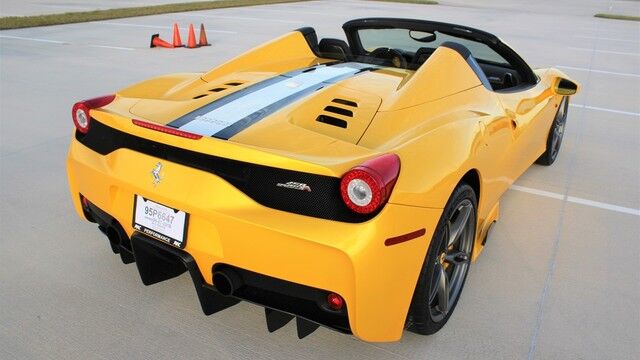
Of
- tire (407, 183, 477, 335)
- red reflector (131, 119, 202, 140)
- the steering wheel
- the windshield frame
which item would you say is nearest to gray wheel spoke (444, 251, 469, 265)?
tire (407, 183, 477, 335)

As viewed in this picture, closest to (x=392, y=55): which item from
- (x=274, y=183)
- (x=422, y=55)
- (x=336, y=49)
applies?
(x=422, y=55)

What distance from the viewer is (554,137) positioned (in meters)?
4.37

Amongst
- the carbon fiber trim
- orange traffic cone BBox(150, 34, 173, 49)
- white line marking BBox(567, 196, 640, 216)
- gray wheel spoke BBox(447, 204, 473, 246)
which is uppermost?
the carbon fiber trim

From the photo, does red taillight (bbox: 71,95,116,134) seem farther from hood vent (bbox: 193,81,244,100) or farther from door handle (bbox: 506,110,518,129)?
door handle (bbox: 506,110,518,129)

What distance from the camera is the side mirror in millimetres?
3881

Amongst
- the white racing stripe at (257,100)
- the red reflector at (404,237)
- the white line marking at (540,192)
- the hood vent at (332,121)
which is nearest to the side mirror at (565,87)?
the white line marking at (540,192)

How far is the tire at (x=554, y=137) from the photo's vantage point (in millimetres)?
4274

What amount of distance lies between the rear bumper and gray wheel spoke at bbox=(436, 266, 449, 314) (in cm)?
33

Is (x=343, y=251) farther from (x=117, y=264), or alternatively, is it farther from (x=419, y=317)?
(x=117, y=264)

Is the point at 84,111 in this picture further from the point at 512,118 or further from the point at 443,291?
the point at 512,118

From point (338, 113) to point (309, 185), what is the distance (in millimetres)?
625

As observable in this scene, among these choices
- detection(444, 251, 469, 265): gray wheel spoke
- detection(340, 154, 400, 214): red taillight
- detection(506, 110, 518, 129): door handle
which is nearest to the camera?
detection(340, 154, 400, 214): red taillight

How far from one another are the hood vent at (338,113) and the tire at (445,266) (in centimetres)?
55

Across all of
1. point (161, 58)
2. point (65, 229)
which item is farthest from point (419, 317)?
point (161, 58)
